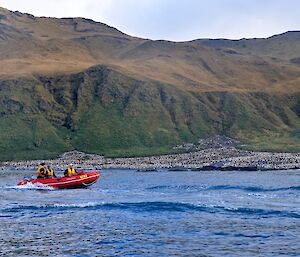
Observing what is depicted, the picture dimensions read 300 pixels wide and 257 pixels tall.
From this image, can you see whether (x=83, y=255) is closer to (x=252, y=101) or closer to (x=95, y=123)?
(x=95, y=123)

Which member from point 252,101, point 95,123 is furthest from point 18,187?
point 252,101

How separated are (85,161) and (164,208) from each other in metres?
83.3

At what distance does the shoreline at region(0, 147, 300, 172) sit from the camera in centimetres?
10306

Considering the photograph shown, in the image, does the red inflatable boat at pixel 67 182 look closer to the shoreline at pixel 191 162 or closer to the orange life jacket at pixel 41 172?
the orange life jacket at pixel 41 172

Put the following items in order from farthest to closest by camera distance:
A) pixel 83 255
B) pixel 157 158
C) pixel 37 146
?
pixel 37 146 → pixel 157 158 → pixel 83 255

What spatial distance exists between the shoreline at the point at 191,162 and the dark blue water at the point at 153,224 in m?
44.0

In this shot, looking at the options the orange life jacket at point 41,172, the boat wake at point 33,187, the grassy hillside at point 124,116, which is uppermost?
the grassy hillside at point 124,116

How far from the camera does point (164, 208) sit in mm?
43688

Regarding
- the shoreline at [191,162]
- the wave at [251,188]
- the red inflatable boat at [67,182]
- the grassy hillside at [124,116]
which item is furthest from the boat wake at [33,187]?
the grassy hillside at [124,116]

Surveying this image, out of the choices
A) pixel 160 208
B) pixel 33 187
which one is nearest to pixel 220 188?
pixel 160 208

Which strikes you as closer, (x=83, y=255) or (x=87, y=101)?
(x=83, y=255)

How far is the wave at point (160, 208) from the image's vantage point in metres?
40.6

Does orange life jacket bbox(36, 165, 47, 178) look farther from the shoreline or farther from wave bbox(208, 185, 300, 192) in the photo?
the shoreline

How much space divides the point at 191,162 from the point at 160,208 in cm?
7040
